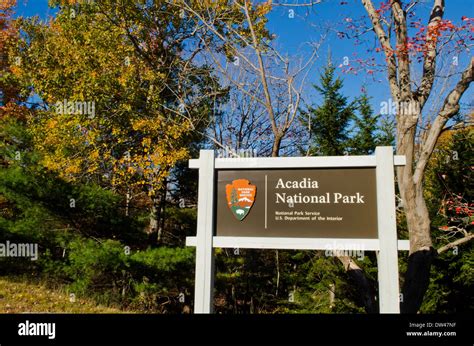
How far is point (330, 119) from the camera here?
11.6m

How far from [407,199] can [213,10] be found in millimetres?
5778

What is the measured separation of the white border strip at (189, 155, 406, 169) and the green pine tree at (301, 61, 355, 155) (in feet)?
25.5

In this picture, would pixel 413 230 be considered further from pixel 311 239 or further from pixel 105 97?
pixel 105 97

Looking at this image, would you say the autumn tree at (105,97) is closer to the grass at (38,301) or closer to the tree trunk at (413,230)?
the grass at (38,301)

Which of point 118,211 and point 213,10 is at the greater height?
point 213,10

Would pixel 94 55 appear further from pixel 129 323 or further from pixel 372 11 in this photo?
pixel 129 323

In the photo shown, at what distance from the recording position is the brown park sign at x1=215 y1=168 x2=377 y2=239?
3.29 m

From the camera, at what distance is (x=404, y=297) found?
15.3 feet

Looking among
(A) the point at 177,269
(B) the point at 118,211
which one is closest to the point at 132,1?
(B) the point at 118,211
